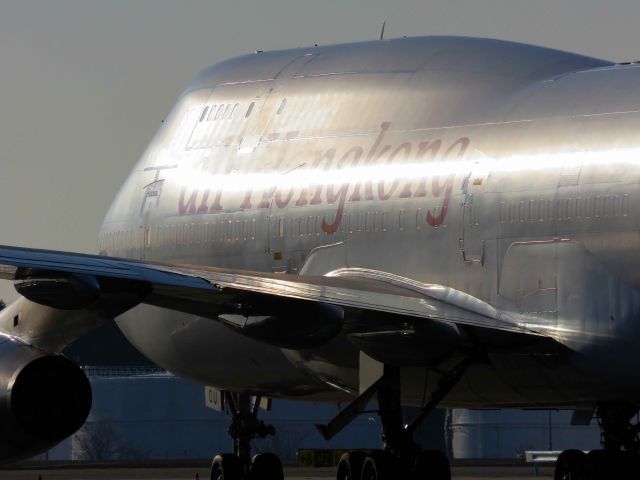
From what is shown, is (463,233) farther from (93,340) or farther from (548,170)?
(93,340)

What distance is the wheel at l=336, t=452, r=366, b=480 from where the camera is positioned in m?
26.2

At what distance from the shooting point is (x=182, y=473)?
4903cm

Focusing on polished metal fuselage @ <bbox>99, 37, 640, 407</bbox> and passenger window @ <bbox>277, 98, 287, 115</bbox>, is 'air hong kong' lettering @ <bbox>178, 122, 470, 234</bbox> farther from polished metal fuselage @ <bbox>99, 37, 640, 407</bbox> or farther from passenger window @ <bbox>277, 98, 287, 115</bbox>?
passenger window @ <bbox>277, 98, 287, 115</bbox>

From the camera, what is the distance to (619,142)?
22.8 m

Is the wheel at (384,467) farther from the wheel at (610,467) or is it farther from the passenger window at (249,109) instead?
the passenger window at (249,109)

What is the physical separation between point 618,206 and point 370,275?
4463 millimetres

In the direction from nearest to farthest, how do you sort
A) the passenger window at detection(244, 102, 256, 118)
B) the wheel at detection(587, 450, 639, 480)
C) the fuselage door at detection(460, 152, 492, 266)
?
the fuselage door at detection(460, 152, 492, 266), the wheel at detection(587, 450, 639, 480), the passenger window at detection(244, 102, 256, 118)

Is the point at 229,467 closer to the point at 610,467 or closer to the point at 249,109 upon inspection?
the point at 249,109

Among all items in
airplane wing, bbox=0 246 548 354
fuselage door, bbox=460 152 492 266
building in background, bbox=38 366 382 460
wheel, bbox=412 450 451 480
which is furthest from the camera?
building in background, bbox=38 366 382 460

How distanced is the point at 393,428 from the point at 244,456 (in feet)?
19.1

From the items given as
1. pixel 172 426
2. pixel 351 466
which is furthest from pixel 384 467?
pixel 172 426

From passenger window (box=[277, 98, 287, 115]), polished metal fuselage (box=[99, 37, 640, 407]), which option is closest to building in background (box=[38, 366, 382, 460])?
polished metal fuselage (box=[99, 37, 640, 407])

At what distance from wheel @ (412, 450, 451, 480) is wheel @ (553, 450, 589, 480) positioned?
1500 millimetres

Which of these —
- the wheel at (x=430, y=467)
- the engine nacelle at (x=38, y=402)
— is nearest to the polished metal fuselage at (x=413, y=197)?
the wheel at (x=430, y=467)
